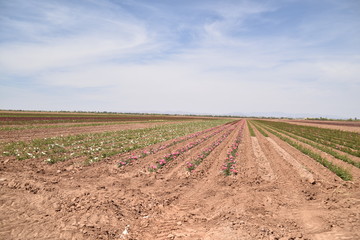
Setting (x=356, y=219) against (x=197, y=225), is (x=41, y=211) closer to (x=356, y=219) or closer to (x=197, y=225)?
(x=197, y=225)

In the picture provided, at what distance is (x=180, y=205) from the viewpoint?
7496 millimetres

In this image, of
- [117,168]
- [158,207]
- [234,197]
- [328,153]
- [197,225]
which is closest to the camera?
[197,225]

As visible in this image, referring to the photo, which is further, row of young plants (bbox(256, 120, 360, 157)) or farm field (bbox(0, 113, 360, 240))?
row of young plants (bbox(256, 120, 360, 157))

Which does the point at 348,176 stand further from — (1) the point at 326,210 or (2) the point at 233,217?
(2) the point at 233,217

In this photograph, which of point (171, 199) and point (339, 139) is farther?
point (339, 139)

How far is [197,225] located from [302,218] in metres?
3.46

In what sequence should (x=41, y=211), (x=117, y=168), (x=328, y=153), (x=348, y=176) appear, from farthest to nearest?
(x=328, y=153), (x=117, y=168), (x=348, y=176), (x=41, y=211)

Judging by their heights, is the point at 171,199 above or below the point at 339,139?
below

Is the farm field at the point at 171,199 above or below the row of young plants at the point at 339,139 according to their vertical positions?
below

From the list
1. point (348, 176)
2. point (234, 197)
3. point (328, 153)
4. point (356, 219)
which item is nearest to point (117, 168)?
point (234, 197)

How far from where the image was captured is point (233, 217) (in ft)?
21.3

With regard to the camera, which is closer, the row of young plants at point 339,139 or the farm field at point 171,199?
the farm field at point 171,199

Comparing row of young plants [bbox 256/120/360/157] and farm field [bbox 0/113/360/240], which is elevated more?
row of young plants [bbox 256/120/360/157]

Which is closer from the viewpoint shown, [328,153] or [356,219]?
[356,219]
